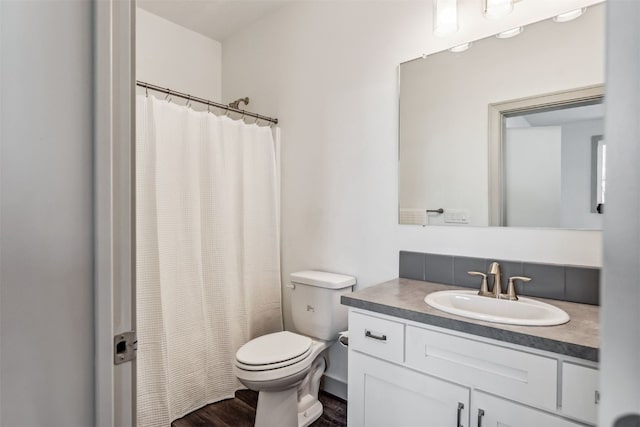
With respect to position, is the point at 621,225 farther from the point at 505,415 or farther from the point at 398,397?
the point at 398,397

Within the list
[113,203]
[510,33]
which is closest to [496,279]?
[510,33]

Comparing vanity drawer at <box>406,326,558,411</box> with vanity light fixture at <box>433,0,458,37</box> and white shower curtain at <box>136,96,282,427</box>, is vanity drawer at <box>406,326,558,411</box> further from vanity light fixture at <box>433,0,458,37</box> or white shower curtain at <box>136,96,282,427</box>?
vanity light fixture at <box>433,0,458,37</box>

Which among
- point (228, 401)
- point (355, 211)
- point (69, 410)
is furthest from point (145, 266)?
point (69, 410)

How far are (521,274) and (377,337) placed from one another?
715 mm

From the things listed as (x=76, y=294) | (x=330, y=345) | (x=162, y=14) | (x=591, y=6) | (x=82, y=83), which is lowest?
(x=330, y=345)

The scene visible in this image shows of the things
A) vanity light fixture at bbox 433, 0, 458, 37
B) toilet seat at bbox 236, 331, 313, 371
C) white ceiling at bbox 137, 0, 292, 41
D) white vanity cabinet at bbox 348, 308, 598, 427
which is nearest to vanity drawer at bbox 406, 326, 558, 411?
white vanity cabinet at bbox 348, 308, 598, 427

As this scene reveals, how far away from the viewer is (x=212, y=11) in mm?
2498

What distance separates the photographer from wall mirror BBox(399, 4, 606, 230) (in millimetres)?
1393

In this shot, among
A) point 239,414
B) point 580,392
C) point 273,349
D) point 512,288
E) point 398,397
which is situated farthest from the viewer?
point 239,414

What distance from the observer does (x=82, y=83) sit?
50 cm

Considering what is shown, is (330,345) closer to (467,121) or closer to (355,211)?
(355,211)

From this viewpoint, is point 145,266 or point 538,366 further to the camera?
point 145,266

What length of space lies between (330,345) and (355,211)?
836 mm

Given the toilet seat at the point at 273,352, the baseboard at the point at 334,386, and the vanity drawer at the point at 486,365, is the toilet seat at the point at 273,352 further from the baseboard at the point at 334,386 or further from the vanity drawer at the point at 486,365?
the vanity drawer at the point at 486,365
